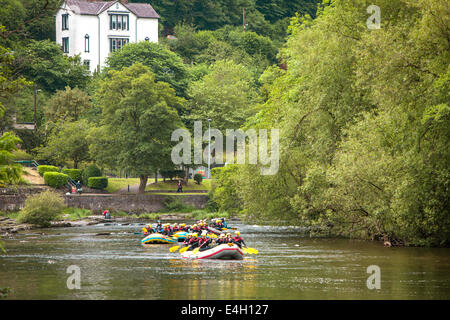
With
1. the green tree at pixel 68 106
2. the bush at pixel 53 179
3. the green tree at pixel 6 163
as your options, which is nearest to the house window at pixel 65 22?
the green tree at pixel 68 106

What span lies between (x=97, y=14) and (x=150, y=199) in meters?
52.7

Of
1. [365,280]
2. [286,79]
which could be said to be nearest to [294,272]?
[365,280]

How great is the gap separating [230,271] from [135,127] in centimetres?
5050

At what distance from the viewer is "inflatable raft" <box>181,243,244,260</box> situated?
122ft

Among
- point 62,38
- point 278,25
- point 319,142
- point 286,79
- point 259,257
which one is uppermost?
point 278,25

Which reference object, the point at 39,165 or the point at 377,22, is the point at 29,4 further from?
the point at 377,22

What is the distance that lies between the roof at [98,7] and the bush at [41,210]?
215 feet

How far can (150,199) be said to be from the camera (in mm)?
79625

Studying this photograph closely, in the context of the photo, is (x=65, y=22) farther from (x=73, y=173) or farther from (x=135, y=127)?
(x=73, y=173)

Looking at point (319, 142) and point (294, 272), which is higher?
point (319, 142)

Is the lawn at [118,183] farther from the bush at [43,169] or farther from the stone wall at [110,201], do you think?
the bush at [43,169]

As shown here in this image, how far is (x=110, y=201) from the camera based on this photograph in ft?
253

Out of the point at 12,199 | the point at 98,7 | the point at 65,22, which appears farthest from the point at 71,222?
the point at 98,7

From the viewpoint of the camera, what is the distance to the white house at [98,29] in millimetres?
121688
